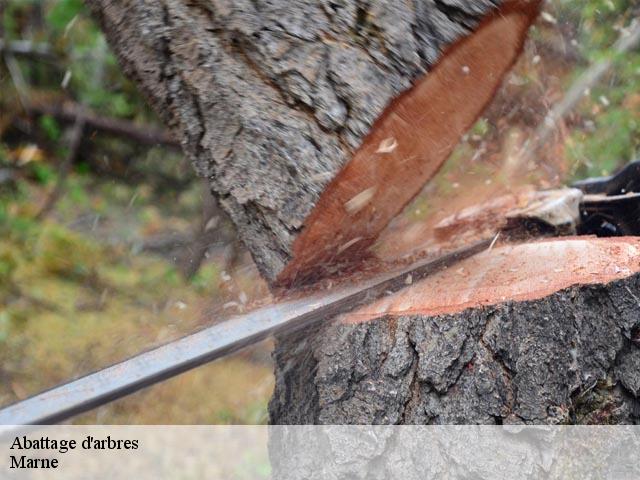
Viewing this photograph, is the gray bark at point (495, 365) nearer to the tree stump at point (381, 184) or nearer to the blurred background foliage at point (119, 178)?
the tree stump at point (381, 184)

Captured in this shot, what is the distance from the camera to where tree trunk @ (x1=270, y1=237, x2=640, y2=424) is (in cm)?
139

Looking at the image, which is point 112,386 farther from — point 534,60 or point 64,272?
point 534,60

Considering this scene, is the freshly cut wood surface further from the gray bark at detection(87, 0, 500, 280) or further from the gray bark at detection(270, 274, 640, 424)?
the gray bark at detection(87, 0, 500, 280)

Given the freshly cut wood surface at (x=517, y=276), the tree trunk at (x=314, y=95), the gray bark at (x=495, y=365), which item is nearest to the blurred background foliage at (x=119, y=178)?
the freshly cut wood surface at (x=517, y=276)

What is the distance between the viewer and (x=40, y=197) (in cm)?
318

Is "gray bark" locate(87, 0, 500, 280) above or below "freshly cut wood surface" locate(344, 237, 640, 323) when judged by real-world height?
above

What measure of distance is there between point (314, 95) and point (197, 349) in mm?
642

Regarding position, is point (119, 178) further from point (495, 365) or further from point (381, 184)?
point (495, 365)

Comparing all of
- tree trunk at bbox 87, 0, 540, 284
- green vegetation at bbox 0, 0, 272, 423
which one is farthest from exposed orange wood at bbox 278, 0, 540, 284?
green vegetation at bbox 0, 0, 272, 423

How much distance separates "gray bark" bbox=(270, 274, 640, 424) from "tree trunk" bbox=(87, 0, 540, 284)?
0.30 m

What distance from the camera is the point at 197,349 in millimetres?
1438

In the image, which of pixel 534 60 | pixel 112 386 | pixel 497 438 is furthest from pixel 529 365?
pixel 534 60

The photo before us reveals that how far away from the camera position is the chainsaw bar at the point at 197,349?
1.33 m

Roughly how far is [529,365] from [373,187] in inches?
21.6
